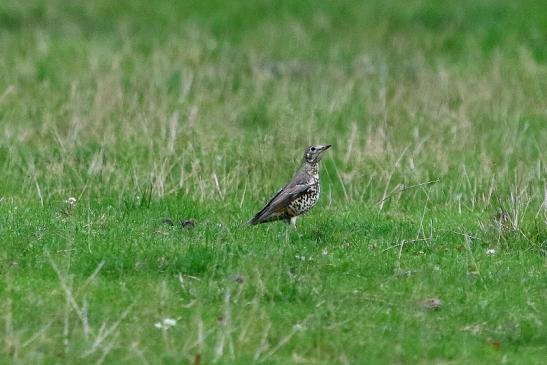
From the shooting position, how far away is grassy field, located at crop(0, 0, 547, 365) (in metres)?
7.48

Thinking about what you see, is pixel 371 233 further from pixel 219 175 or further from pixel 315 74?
pixel 315 74

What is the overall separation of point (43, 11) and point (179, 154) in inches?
462

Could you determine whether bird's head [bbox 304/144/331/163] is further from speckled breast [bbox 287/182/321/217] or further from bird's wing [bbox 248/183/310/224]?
bird's wing [bbox 248/183/310/224]

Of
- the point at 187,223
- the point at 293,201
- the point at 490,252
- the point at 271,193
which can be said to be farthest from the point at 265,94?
the point at 490,252

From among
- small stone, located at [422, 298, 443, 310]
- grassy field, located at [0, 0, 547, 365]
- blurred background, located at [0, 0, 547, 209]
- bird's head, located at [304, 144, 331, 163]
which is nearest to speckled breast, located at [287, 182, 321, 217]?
grassy field, located at [0, 0, 547, 365]

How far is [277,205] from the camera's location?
382 inches

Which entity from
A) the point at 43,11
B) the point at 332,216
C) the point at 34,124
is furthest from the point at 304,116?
the point at 43,11

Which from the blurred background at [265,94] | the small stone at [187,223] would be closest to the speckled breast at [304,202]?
the small stone at [187,223]

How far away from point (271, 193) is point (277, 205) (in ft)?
5.75

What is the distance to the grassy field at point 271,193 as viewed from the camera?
294 inches

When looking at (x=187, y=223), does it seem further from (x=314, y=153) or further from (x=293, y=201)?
(x=314, y=153)

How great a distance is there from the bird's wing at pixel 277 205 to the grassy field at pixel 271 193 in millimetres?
163

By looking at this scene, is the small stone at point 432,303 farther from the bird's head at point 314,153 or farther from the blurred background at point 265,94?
the blurred background at point 265,94

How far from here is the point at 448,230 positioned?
32.7 feet
